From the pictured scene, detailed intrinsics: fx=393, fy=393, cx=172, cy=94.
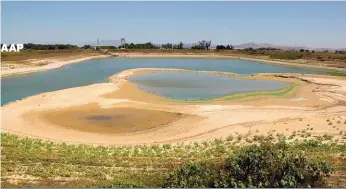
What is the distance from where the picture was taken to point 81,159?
55.5 feet

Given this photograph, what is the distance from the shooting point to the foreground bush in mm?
11844

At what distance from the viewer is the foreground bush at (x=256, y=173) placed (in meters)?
11.8

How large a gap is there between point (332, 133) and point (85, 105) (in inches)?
799

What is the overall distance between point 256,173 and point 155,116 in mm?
17874

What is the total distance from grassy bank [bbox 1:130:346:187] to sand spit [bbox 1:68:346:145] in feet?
6.16

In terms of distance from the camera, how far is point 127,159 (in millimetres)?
17359

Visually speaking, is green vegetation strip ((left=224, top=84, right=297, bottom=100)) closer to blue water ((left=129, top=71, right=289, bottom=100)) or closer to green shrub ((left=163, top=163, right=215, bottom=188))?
blue water ((left=129, top=71, right=289, bottom=100))

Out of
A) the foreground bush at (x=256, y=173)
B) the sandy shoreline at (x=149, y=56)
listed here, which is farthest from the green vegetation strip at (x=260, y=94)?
the sandy shoreline at (x=149, y=56)

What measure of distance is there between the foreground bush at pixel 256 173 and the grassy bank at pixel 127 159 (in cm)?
28

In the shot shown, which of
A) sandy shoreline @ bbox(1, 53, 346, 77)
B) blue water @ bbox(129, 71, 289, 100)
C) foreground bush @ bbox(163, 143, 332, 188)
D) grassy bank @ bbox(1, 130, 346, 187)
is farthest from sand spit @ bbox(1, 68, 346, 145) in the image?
sandy shoreline @ bbox(1, 53, 346, 77)

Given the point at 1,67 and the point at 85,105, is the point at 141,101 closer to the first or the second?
the point at 85,105

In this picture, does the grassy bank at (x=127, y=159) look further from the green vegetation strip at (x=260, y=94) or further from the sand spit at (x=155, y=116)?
the green vegetation strip at (x=260, y=94)

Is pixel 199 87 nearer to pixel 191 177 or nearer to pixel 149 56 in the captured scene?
pixel 191 177

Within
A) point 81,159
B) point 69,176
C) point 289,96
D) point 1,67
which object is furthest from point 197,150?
point 1,67
